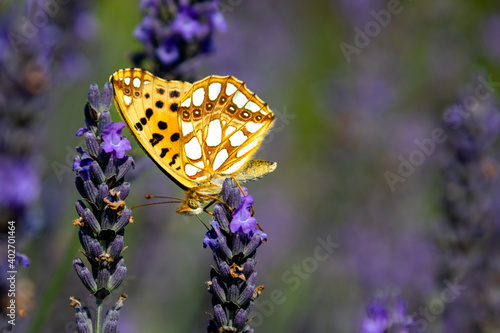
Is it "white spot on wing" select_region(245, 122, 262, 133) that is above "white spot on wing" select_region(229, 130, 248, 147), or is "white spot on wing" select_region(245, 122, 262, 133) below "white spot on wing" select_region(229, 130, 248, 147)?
above

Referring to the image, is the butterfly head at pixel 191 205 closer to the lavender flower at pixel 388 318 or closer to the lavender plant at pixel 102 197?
the lavender plant at pixel 102 197

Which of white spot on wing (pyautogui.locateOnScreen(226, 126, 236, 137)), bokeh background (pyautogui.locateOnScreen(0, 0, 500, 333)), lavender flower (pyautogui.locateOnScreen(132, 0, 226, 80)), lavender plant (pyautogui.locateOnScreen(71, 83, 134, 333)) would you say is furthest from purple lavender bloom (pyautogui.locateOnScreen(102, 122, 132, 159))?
lavender flower (pyautogui.locateOnScreen(132, 0, 226, 80))

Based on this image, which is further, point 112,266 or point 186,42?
point 186,42

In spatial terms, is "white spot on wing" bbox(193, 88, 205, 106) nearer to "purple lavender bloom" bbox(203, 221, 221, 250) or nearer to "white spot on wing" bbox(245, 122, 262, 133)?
"white spot on wing" bbox(245, 122, 262, 133)

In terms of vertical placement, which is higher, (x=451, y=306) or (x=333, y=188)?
(x=333, y=188)

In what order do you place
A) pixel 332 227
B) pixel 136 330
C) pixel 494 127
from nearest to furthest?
pixel 494 127, pixel 136 330, pixel 332 227

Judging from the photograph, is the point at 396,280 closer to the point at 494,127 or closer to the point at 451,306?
the point at 451,306

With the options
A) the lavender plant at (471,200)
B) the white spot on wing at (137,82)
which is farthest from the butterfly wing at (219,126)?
the lavender plant at (471,200)

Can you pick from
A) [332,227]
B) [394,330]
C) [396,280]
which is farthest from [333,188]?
[394,330]
